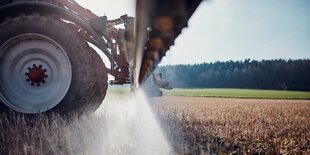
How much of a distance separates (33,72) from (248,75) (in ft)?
290

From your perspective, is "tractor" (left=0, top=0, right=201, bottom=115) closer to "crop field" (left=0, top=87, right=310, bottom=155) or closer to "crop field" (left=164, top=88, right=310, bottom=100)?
"crop field" (left=0, top=87, right=310, bottom=155)

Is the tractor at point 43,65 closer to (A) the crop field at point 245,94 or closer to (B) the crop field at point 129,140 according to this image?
(B) the crop field at point 129,140

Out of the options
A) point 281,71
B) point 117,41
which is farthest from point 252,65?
point 117,41

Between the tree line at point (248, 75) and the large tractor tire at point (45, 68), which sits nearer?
the large tractor tire at point (45, 68)

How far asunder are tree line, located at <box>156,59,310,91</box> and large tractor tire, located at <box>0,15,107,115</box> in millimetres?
66829

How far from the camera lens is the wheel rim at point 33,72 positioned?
4.20 m

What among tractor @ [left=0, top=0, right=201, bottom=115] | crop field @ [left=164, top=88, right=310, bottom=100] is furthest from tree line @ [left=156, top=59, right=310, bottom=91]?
tractor @ [left=0, top=0, right=201, bottom=115]

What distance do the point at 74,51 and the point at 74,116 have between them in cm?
85

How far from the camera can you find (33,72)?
166 inches

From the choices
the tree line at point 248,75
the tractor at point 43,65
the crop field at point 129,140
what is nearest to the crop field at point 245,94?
the tree line at point 248,75

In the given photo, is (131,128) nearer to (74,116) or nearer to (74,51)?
(74,116)

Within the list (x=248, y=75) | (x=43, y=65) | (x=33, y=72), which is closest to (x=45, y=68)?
(x=43, y=65)

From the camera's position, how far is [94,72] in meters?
4.23

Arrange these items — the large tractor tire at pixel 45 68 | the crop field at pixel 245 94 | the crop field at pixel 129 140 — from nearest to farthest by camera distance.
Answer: the crop field at pixel 129 140 < the large tractor tire at pixel 45 68 < the crop field at pixel 245 94
